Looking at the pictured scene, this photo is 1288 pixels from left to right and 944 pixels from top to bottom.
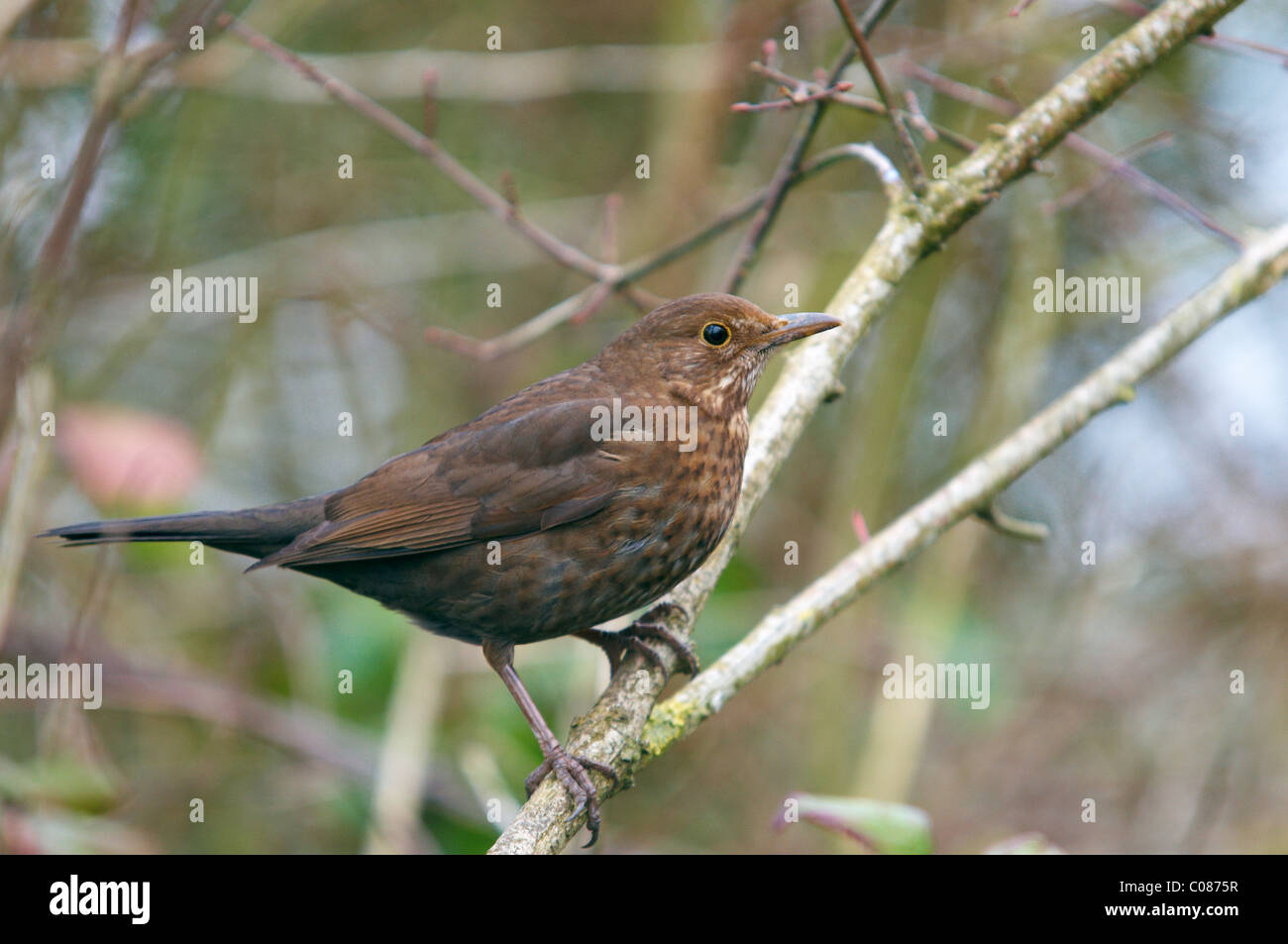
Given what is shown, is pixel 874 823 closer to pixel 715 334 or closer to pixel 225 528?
pixel 715 334

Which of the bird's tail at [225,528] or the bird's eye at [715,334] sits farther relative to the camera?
the bird's eye at [715,334]

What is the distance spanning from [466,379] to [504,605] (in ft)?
10.6

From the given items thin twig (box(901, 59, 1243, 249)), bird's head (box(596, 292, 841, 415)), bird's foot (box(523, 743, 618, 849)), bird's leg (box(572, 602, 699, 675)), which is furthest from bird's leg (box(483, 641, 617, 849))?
thin twig (box(901, 59, 1243, 249))

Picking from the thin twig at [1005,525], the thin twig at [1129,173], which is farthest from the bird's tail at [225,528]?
the thin twig at [1129,173]

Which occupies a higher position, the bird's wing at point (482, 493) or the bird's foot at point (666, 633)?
the bird's wing at point (482, 493)

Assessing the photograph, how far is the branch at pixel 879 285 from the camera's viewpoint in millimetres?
2951

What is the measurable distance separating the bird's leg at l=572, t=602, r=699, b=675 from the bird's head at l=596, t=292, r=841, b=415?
2.33 ft

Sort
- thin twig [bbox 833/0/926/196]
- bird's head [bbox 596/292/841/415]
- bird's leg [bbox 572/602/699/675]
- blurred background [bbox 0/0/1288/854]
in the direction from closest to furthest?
thin twig [bbox 833/0/926/196] → bird's leg [bbox 572/602/699/675] → bird's head [bbox 596/292/841/415] → blurred background [bbox 0/0/1288/854]

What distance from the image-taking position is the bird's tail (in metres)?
3.46

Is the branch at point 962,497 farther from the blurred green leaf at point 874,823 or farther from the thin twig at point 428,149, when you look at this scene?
the thin twig at point 428,149

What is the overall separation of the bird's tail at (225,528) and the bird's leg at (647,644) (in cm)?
102

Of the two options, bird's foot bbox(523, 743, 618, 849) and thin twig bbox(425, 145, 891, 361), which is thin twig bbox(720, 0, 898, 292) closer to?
thin twig bbox(425, 145, 891, 361)

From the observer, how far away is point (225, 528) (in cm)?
370
